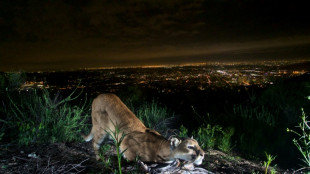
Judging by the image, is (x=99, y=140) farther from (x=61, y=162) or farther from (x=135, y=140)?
(x=61, y=162)

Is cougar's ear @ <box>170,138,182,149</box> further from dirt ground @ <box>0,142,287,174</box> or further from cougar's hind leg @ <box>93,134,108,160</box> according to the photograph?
cougar's hind leg @ <box>93,134,108,160</box>

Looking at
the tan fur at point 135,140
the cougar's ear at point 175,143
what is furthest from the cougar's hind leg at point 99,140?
the cougar's ear at point 175,143

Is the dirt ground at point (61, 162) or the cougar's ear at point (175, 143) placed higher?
the cougar's ear at point (175, 143)

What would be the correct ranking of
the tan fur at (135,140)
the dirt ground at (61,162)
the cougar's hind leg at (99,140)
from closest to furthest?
1. the dirt ground at (61,162)
2. the tan fur at (135,140)
3. the cougar's hind leg at (99,140)

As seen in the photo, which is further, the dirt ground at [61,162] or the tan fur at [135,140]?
the tan fur at [135,140]

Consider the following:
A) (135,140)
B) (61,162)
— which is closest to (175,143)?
(135,140)

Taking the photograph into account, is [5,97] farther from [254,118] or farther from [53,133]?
[254,118]

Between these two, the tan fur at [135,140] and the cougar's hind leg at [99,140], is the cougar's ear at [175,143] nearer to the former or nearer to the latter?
the tan fur at [135,140]

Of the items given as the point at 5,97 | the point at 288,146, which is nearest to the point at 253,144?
the point at 288,146
